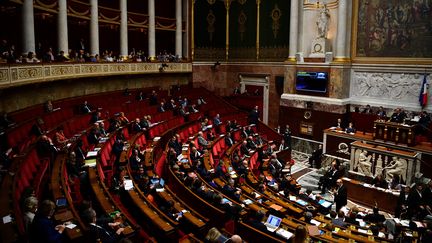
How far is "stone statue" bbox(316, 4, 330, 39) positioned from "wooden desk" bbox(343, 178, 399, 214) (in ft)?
26.0

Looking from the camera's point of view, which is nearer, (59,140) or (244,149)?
(59,140)

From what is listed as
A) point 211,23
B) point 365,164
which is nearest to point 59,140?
point 365,164

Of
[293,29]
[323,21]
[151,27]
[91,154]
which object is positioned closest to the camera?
[91,154]

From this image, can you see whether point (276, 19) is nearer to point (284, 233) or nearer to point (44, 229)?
point (284, 233)

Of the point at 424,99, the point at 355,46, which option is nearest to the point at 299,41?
the point at 355,46

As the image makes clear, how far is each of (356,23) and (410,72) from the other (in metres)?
3.26

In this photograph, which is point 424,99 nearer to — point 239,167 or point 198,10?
point 239,167

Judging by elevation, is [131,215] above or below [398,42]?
below

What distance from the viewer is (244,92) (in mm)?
21312

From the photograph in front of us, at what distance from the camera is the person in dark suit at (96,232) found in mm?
4742

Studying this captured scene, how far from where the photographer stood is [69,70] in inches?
497

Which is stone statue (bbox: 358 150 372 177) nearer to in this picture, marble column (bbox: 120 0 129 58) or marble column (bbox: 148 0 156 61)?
marble column (bbox: 148 0 156 61)

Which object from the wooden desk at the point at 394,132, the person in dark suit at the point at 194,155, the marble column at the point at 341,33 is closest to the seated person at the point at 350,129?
the wooden desk at the point at 394,132

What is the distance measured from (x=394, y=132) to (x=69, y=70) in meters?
11.8
